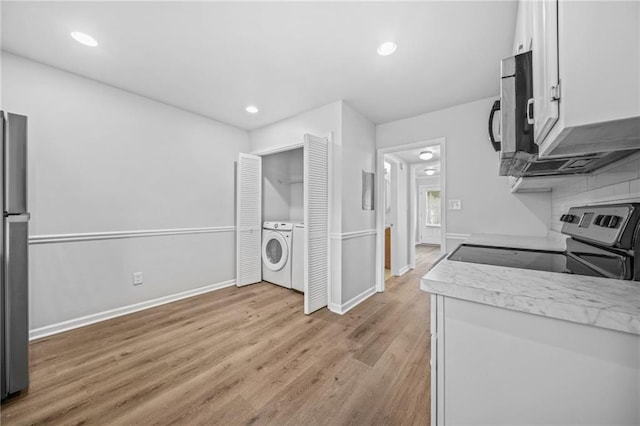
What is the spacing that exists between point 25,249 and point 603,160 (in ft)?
10.0

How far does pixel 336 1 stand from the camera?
1437 mm

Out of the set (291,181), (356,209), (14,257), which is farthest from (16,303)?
(291,181)

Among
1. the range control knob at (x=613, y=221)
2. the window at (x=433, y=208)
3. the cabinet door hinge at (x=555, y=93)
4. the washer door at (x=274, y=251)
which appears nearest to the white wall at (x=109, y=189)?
the washer door at (x=274, y=251)

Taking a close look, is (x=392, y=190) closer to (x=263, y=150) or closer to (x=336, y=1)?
(x=263, y=150)

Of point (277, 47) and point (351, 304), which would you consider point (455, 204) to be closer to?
point (351, 304)

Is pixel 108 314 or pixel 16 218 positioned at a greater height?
pixel 16 218

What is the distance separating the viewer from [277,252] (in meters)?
3.62

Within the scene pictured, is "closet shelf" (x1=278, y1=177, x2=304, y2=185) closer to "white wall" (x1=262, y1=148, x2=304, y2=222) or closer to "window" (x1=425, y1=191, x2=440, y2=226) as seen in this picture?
"white wall" (x1=262, y1=148, x2=304, y2=222)

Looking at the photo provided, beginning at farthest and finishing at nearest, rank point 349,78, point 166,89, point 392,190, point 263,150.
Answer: point 392,190 → point 263,150 → point 166,89 → point 349,78

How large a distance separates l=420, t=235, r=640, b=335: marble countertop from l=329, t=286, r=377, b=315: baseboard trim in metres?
1.99

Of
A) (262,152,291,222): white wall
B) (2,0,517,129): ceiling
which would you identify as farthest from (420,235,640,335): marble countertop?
(262,152,291,222): white wall

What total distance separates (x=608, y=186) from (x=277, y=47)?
215cm

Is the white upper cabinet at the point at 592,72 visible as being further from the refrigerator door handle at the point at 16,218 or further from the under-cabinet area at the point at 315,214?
the refrigerator door handle at the point at 16,218

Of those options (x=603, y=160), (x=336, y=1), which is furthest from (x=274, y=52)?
(x=603, y=160)
